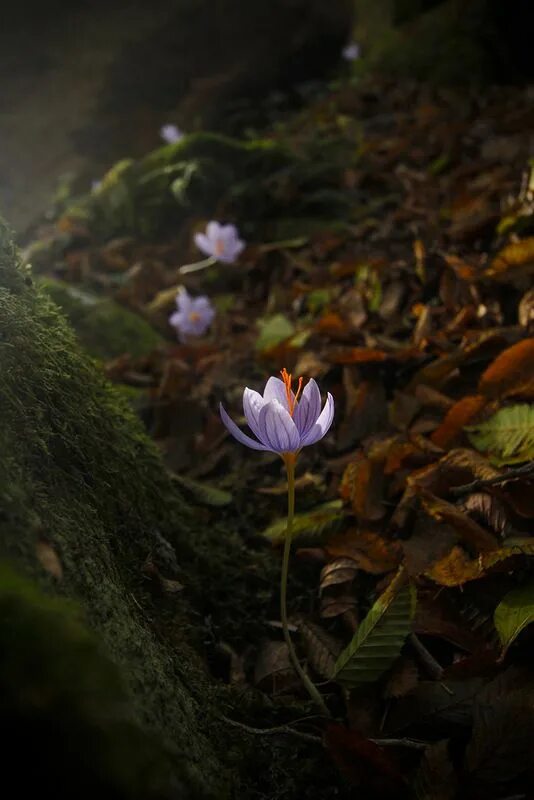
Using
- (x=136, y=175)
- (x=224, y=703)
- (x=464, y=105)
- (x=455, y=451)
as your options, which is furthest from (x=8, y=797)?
(x=464, y=105)

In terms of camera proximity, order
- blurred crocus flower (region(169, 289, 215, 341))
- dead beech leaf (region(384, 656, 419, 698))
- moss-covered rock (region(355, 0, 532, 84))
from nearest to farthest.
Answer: dead beech leaf (region(384, 656, 419, 698))
blurred crocus flower (region(169, 289, 215, 341))
moss-covered rock (region(355, 0, 532, 84))

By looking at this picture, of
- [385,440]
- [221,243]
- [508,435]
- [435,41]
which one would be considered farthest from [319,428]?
[435,41]

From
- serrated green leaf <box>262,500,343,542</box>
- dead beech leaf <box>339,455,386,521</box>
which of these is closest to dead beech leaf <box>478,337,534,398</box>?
dead beech leaf <box>339,455,386,521</box>

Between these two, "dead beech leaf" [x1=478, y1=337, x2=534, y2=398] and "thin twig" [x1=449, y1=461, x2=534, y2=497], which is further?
Result: "dead beech leaf" [x1=478, y1=337, x2=534, y2=398]

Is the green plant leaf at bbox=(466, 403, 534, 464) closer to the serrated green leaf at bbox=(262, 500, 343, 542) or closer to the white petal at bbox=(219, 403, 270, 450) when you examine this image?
the serrated green leaf at bbox=(262, 500, 343, 542)

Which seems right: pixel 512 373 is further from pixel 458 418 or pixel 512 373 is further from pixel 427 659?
pixel 427 659

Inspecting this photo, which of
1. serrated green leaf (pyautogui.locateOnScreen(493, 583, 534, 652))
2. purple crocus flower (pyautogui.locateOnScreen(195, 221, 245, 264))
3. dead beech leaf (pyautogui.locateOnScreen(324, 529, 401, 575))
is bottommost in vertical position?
serrated green leaf (pyautogui.locateOnScreen(493, 583, 534, 652))
